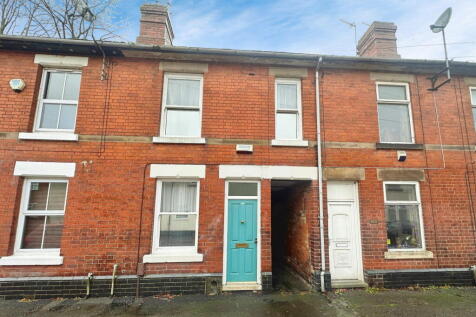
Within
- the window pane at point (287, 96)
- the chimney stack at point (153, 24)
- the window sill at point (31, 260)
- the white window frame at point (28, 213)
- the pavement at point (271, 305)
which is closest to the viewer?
the pavement at point (271, 305)

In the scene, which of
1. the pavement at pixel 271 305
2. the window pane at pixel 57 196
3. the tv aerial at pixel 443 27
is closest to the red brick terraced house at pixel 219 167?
the window pane at pixel 57 196

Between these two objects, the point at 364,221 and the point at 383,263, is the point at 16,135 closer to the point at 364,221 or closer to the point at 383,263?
the point at 364,221

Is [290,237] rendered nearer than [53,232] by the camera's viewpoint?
No

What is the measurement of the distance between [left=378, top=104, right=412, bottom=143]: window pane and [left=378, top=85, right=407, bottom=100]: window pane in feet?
0.87

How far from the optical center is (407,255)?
5.94 m

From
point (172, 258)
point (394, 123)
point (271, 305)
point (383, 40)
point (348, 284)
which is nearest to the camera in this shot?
point (271, 305)

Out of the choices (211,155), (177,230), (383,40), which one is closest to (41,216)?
(177,230)

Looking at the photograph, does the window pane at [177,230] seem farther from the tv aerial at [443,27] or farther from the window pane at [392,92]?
the tv aerial at [443,27]

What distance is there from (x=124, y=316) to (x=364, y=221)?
5.72 metres

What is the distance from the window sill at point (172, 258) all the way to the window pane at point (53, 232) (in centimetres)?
211

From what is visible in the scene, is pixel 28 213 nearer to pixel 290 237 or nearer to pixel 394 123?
pixel 290 237

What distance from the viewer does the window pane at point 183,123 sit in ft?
20.5

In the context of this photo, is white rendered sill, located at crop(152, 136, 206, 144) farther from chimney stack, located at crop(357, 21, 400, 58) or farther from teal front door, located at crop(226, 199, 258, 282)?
chimney stack, located at crop(357, 21, 400, 58)

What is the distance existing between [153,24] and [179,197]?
538 cm
